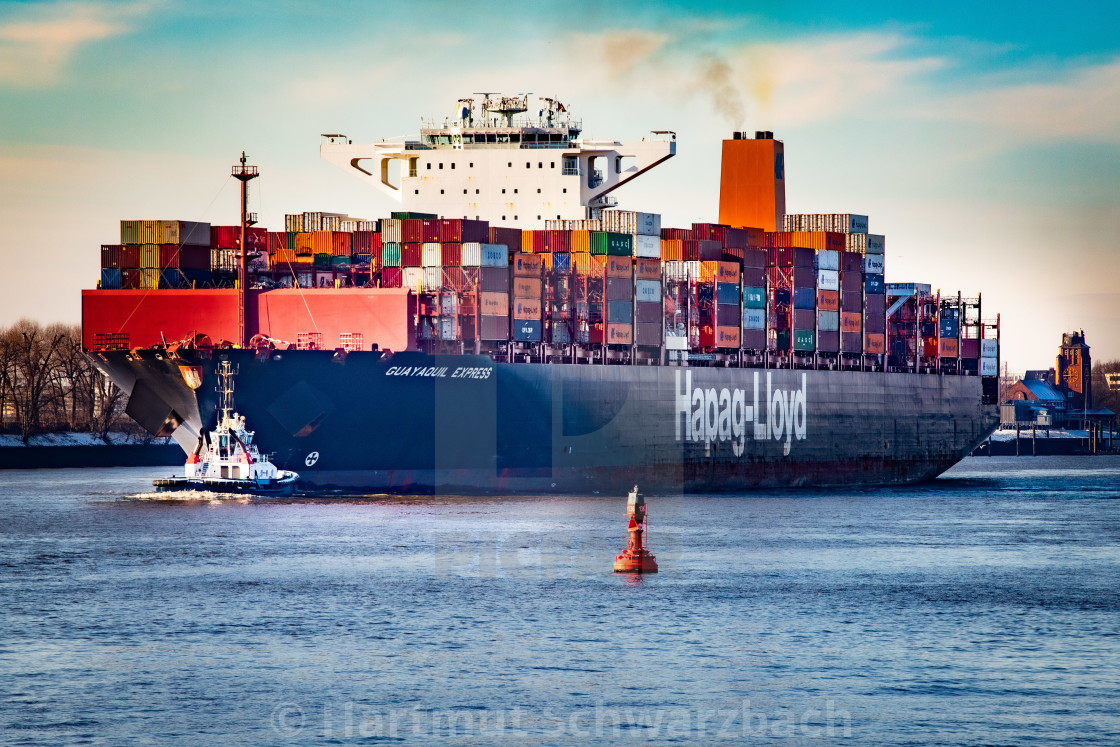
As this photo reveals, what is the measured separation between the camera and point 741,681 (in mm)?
18219

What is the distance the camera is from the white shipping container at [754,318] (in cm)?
5544

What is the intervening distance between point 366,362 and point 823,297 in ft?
75.4

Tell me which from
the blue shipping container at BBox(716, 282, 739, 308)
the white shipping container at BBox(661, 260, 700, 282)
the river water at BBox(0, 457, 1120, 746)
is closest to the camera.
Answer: the river water at BBox(0, 457, 1120, 746)

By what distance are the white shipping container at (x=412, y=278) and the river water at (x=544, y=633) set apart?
30.6 feet

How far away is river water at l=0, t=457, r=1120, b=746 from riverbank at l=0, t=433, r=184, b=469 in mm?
45103

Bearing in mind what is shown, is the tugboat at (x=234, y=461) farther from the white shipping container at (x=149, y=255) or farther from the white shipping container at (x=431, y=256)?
the white shipping container at (x=431, y=256)

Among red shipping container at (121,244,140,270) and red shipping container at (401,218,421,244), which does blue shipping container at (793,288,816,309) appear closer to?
red shipping container at (401,218,421,244)

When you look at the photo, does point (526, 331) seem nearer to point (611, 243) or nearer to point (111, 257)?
point (611, 243)

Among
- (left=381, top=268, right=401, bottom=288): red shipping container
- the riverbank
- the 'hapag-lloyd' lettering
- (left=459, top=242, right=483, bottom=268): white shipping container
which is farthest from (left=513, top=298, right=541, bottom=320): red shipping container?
the riverbank

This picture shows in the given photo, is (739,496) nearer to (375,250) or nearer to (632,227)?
(632,227)

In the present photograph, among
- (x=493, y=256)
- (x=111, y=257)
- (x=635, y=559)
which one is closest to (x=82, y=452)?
(x=111, y=257)

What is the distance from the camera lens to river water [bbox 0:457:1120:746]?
53.2 ft

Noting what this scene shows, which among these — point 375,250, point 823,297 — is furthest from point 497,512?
point 823,297

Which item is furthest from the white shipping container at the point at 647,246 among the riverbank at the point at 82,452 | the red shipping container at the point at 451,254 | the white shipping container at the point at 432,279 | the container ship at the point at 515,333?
the riverbank at the point at 82,452
